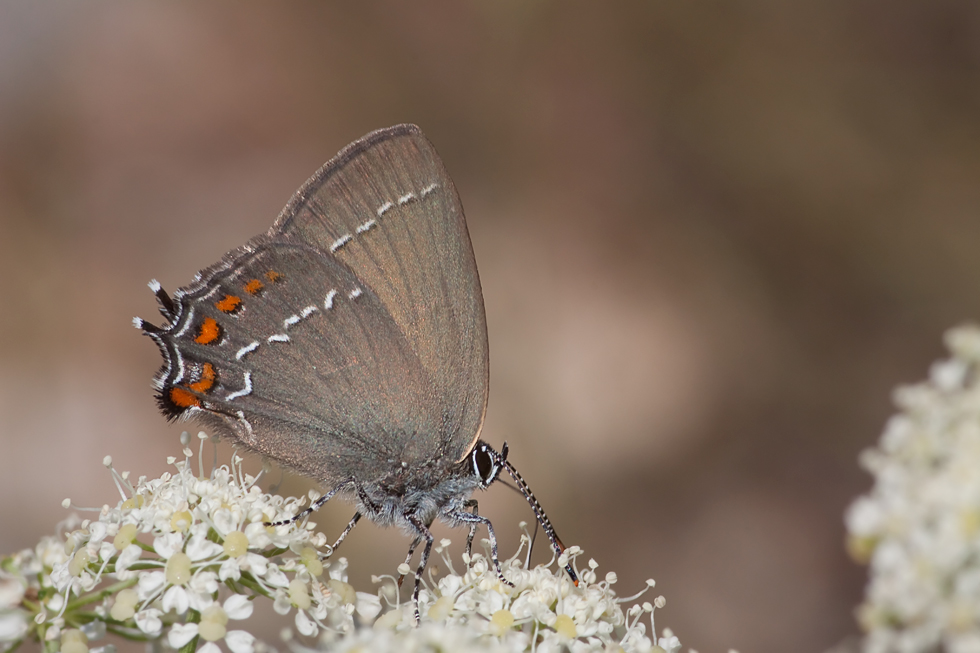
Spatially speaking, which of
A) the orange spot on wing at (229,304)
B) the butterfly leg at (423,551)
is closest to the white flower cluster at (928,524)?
the butterfly leg at (423,551)

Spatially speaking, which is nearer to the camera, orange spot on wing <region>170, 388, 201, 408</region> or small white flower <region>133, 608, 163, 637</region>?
small white flower <region>133, 608, 163, 637</region>

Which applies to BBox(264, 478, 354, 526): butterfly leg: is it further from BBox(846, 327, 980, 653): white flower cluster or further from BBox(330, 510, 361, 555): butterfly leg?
BBox(846, 327, 980, 653): white flower cluster

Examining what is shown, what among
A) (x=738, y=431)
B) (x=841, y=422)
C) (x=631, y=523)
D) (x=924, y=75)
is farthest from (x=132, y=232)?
(x=924, y=75)

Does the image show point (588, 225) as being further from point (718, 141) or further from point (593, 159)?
point (718, 141)

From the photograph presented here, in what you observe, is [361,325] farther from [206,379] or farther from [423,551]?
[423,551]

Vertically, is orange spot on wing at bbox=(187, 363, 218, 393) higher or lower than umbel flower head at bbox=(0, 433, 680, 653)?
higher

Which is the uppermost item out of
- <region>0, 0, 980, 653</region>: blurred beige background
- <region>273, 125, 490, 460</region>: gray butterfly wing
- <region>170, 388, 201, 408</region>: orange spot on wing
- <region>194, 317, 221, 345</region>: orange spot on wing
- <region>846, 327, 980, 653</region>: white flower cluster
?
<region>0, 0, 980, 653</region>: blurred beige background

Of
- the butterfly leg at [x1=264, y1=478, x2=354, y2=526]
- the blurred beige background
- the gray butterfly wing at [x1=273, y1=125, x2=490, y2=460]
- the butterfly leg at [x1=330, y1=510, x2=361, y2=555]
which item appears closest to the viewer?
the butterfly leg at [x1=264, y1=478, x2=354, y2=526]

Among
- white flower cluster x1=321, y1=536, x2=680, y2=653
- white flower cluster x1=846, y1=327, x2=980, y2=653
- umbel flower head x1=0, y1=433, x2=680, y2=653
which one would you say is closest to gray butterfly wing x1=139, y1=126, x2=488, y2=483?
umbel flower head x1=0, y1=433, x2=680, y2=653
